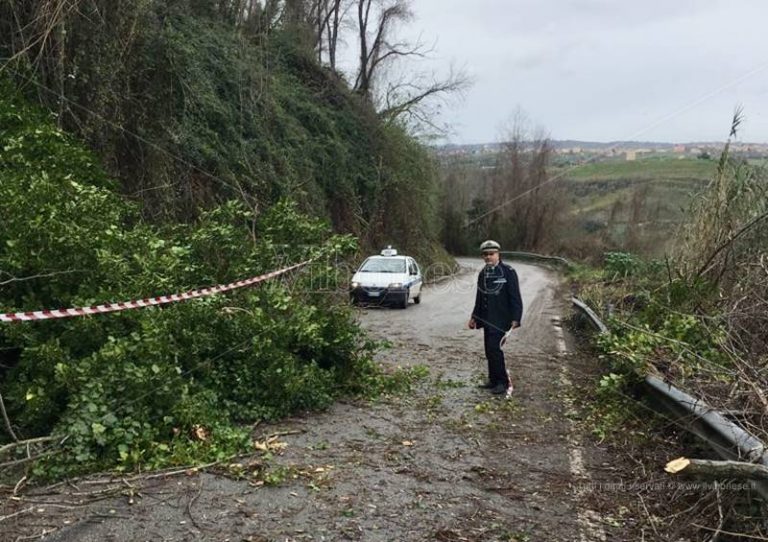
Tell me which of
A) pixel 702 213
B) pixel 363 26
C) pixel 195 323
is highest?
pixel 363 26

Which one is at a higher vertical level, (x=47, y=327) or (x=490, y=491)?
(x=47, y=327)

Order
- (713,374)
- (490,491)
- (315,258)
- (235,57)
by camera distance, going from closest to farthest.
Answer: (490,491)
(713,374)
(315,258)
(235,57)

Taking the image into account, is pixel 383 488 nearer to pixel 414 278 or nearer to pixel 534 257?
pixel 414 278

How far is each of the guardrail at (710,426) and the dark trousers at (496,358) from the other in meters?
1.76

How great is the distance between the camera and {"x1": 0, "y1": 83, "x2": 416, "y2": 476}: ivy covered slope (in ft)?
18.1

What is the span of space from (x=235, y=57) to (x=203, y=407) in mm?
16217

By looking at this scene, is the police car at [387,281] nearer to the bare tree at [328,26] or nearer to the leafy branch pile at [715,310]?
the leafy branch pile at [715,310]

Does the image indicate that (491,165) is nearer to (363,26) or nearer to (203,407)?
(363,26)

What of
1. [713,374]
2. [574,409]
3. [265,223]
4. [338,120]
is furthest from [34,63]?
[338,120]

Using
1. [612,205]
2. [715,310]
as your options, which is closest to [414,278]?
[715,310]

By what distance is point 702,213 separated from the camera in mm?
10898

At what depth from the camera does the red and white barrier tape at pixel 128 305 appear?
5.49 metres

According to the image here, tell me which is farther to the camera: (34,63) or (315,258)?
(34,63)

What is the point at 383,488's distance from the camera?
5176mm
